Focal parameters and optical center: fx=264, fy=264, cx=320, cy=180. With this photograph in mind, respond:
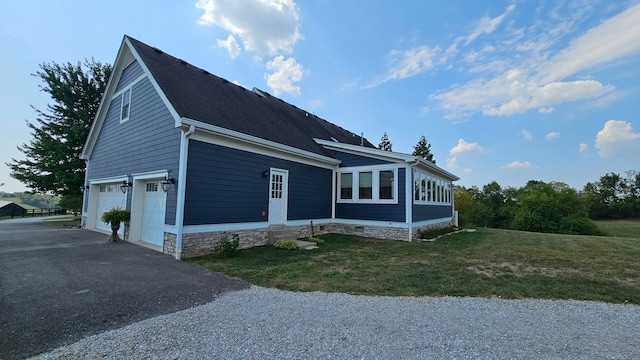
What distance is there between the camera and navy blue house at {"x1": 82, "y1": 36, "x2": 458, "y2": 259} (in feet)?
23.7

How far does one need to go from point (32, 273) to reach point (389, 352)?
6809 mm

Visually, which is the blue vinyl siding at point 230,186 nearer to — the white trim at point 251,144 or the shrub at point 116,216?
the white trim at point 251,144

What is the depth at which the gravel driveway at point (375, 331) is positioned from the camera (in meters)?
2.60

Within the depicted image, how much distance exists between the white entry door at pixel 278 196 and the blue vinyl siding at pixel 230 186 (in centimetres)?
21

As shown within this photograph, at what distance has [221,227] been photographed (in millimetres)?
7629

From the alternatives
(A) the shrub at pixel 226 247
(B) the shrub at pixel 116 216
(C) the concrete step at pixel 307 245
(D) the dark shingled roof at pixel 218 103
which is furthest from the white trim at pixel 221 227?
(B) the shrub at pixel 116 216

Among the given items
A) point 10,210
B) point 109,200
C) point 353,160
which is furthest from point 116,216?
point 10,210

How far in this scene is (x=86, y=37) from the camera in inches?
420

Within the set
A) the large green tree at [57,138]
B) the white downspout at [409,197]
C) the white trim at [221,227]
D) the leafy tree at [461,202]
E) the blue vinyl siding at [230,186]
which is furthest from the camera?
the leafy tree at [461,202]

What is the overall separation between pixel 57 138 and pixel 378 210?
20575 millimetres

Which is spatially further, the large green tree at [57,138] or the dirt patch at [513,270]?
the large green tree at [57,138]

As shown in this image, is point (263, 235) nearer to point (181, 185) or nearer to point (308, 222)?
point (308, 222)

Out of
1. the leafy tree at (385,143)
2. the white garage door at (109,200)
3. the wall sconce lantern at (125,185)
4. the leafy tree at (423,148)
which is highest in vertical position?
the leafy tree at (385,143)

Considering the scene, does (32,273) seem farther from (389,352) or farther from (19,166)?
(19,166)
